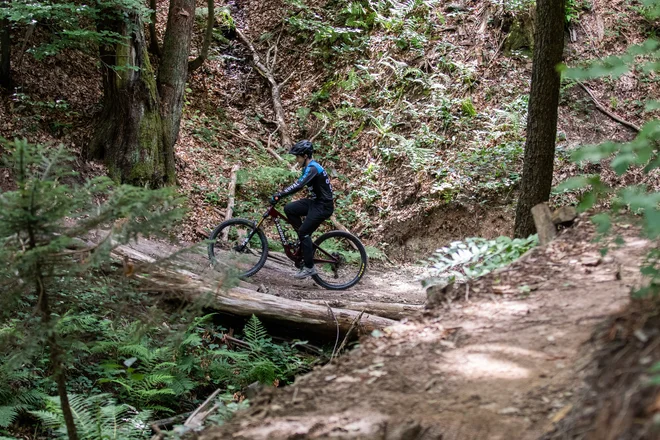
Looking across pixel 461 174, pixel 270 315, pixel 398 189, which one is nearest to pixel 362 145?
pixel 398 189

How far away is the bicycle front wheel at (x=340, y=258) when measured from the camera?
29.7 ft

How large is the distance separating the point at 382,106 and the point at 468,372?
1159 cm

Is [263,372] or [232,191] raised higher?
[232,191]

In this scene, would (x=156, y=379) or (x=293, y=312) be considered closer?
(x=156, y=379)

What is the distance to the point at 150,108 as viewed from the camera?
10805 mm

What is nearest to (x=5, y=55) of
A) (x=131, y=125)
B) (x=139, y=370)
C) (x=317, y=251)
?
(x=131, y=125)

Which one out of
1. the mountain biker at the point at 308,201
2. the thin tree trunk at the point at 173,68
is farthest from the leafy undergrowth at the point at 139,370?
the thin tree trunk at the point at 173,68

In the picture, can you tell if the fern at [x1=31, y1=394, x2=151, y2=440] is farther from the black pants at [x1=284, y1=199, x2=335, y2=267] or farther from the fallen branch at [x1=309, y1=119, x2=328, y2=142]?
the fallen branch at [x1=309, y1=119, x2=328, y2=142]

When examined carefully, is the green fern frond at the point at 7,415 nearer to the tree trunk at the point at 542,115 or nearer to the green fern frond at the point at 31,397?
the green fern frond at the point at 31,397

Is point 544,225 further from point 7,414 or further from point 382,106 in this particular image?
point 382,106

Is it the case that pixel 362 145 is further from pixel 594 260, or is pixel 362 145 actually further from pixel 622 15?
pixel 594 260

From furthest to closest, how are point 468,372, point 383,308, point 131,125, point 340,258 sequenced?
point 131,125, point 340,258, point 383,308, point 468,372

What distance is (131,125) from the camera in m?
10.7

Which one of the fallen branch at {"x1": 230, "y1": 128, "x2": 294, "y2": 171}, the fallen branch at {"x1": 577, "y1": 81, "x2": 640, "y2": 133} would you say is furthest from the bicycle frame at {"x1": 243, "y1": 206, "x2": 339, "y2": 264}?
the fallen branch at {"x1": 577, "y1": 81, "x2": 640, "y2": 133}
